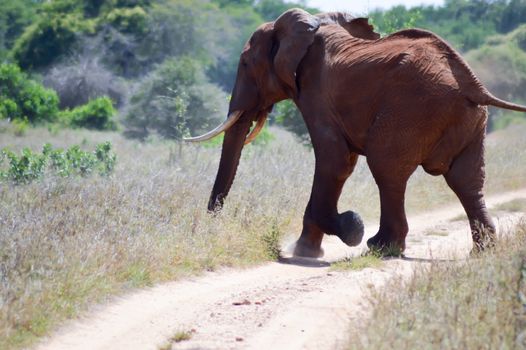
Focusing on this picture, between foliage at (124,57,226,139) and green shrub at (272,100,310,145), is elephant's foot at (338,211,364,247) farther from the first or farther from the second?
foliage at (124,57,226,139)

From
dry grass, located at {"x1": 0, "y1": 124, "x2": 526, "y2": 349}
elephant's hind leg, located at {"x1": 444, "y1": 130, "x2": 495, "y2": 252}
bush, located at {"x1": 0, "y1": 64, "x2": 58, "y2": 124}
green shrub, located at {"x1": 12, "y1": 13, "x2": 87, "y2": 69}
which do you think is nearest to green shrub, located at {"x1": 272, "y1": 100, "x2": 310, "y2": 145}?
dry grass, located at {"x1": 0, "y1": 124, "x2": 526, "y2": 349}

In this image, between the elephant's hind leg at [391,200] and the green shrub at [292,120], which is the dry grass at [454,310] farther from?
the green shrub at [292,120]

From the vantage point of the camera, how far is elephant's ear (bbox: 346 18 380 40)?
37.8 ft

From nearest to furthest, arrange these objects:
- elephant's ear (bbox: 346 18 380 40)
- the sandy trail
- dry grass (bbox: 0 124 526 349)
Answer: the sandy trail < dry grass (bbox: 0 124 526 349) < elephant's ear (bbox: 346 18 380 40)

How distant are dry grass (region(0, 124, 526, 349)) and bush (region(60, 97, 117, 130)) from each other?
1321cm

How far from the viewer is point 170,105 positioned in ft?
80.2

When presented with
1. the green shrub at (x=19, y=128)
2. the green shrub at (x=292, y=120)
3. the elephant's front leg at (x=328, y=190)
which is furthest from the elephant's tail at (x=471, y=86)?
the green shrub at (x=19, y=128)

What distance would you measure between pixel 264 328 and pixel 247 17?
5692cm

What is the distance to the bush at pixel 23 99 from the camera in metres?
26.6

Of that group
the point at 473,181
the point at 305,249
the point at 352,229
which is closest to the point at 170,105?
the point at 305,249

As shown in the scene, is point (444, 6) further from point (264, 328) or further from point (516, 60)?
point (264, 328)

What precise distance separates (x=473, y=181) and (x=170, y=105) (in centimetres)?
1553

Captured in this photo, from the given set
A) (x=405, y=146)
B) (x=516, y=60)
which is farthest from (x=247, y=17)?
(x=405, y=146)

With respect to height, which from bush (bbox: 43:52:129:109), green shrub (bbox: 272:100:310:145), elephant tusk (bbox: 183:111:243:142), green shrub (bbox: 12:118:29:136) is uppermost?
bush (bbox: 43:52:129:109)
